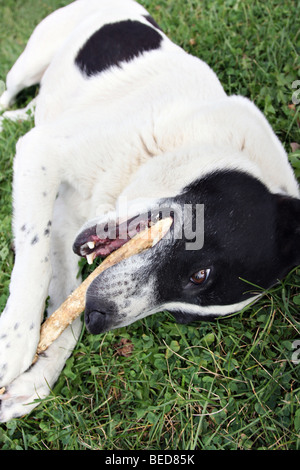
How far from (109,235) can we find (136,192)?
280 millimetres

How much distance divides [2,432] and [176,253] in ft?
4.94

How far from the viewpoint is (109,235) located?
7.57 ft

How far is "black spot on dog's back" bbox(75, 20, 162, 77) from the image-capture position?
120 inches

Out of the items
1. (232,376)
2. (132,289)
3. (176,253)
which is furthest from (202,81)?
(232,376)

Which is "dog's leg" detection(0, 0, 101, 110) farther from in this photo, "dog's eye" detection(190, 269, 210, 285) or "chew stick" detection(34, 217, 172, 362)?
"dog's eye" detection(190, 269, 210, 285)

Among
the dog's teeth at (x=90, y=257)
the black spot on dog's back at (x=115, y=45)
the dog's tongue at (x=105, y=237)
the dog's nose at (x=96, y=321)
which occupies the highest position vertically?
the black spot on dog's back at (x=115, y=45)

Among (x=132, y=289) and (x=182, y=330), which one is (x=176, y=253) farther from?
(x=182, y=330)

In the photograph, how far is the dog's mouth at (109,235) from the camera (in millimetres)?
2213

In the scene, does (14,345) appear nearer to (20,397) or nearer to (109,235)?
(20,397)

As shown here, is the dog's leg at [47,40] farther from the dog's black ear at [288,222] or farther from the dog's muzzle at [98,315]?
the dog's muzzle at [98,315]

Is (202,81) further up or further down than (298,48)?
further up

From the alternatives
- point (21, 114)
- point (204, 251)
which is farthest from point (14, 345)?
point (21, 114)

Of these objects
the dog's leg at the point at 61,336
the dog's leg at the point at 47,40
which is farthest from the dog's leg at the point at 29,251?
the dog's leg at the point at 47,40
